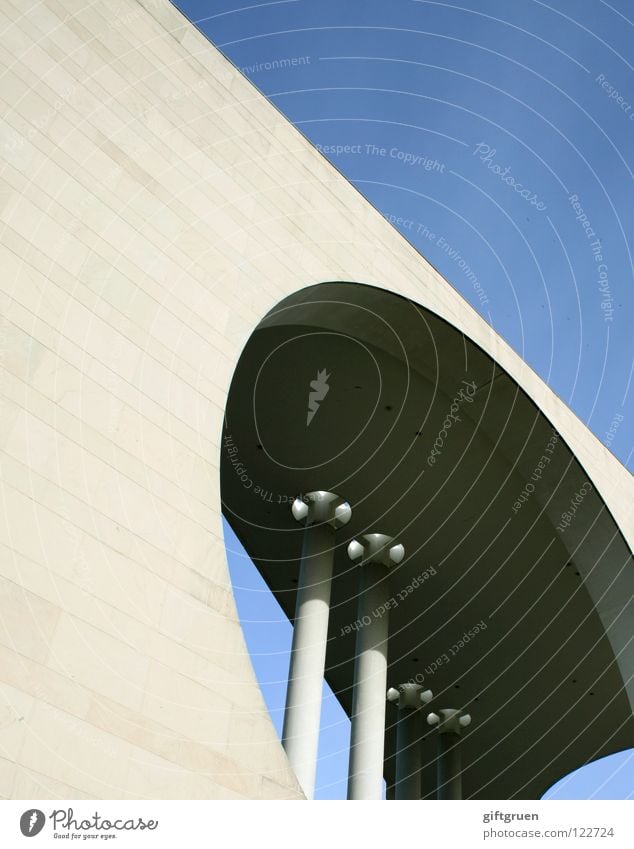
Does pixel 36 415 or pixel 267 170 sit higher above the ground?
pixel 267 170

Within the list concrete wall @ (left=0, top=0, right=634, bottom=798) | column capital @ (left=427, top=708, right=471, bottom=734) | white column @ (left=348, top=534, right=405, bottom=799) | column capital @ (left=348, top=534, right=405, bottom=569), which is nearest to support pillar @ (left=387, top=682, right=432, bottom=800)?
column capital @ (left=427, top=708, right=471, bottom=734)

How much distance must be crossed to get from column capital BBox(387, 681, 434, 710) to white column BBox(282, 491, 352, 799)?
16.6ft

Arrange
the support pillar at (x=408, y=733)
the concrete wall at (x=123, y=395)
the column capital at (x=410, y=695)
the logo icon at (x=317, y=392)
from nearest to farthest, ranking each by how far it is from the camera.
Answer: the concrete wall at (x=123, y=395), the logo icon at (x=317, y=392), the support pillar at (x=408, y=733), the column capital at (x=410, y=695)

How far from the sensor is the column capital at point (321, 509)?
1182cm

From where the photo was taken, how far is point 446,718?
16.2m

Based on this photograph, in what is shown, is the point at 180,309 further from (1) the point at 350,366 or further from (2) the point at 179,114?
(1) the point at 350,366
